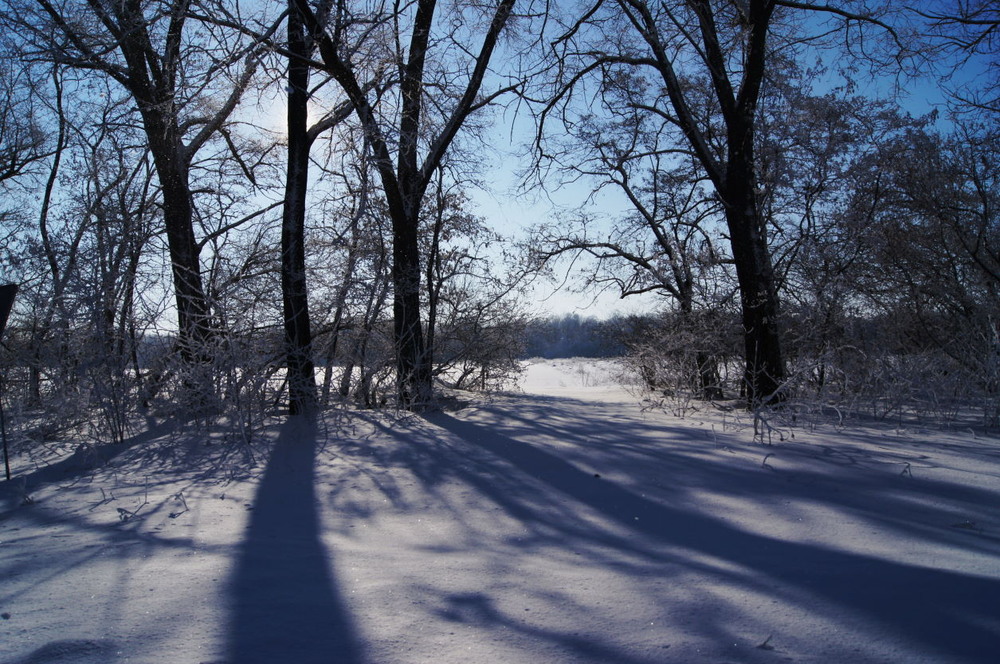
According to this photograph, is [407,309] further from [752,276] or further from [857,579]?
[857,579]

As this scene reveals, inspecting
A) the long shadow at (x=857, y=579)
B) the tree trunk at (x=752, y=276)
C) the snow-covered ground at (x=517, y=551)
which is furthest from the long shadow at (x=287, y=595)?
the tree trunk at (x=752, y=276)

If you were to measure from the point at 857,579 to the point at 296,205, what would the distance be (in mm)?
7591

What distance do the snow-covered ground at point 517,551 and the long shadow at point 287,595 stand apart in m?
0.01

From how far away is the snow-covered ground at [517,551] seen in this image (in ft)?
7.69

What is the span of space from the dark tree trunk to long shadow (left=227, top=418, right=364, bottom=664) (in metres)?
3.72

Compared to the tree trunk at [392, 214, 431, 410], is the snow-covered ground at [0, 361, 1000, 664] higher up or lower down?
lower down

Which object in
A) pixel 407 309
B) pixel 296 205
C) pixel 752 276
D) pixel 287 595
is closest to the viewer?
pixel 287 595

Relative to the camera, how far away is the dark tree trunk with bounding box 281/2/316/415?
7848mm

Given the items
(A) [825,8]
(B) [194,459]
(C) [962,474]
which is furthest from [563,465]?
(A) [825,8]

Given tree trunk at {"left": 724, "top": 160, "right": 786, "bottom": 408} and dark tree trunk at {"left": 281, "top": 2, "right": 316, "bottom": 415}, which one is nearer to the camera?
dark tree trunk at {"left": 281, "top": 2, "right": 316, "bottom": 415}

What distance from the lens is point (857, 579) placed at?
286 centimetres

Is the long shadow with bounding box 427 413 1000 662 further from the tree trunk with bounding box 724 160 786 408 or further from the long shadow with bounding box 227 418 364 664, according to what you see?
the tree trunk with bounding box 724 160 786 408

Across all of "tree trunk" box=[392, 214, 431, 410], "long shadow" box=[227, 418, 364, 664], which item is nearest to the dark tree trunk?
"tree trunk" box=[392, 214, 431, 410]

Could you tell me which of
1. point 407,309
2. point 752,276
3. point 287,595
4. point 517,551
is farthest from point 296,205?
point 287,595
